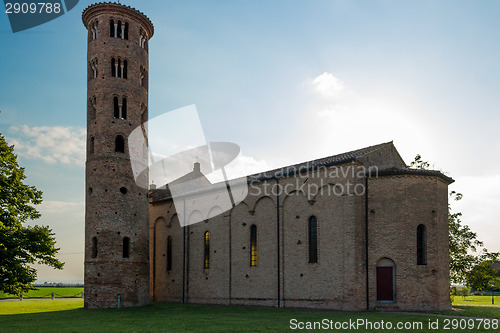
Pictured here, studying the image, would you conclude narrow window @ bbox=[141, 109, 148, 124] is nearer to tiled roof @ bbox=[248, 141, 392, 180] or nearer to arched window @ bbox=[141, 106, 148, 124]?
arched window @ bbox=[141, 106, 148, 124]

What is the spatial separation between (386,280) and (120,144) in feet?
65.6

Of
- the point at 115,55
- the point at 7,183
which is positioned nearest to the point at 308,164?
the point at 115,55

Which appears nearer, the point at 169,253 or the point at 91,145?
the point at 91,145

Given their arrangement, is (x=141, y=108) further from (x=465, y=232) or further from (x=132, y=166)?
(x=465, y=232)

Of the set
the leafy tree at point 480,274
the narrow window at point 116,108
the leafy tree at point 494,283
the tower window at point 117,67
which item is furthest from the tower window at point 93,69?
A: the leafy tree at point 494,283

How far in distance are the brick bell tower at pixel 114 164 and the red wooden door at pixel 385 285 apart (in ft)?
53.4

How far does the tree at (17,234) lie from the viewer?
82.1ft

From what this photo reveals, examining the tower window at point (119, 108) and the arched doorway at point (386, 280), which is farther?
the tower window at point (119, 108)

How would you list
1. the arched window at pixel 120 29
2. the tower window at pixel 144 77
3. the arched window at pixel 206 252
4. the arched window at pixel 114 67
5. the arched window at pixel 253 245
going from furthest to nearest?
1. the tower window at pixel 144 77
2. the arched window at pixel 206 252
3. the arched window at pixel 120 29
4. the arched window at pixel 114 67
5. the arched window at pixel 253 245

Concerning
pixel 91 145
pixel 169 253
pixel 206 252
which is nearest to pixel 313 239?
pixel 206 252

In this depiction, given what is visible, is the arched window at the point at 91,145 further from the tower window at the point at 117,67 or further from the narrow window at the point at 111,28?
the narrow window at the point at 111,28

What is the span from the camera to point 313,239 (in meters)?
25.6

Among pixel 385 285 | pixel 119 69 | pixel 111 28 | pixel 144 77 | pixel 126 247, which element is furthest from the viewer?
Result: pixel 144 77

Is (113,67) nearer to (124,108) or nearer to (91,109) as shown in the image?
(124,108)
